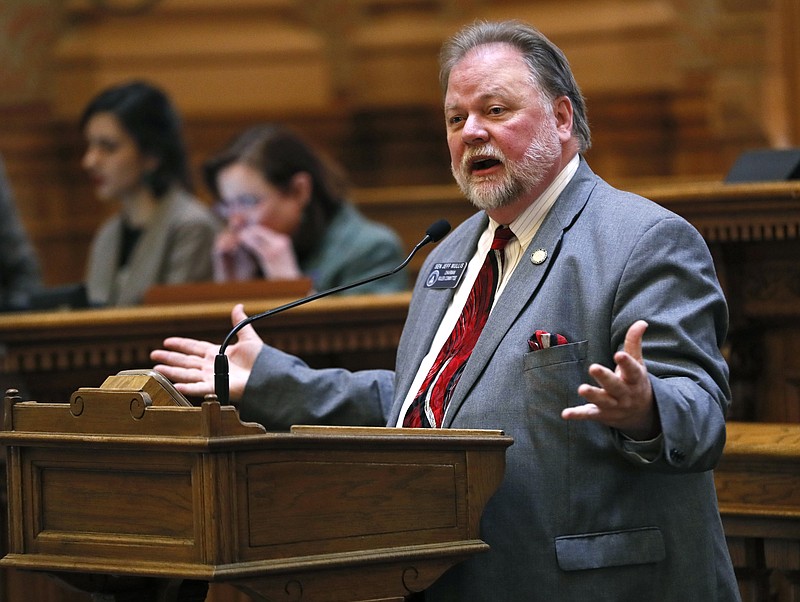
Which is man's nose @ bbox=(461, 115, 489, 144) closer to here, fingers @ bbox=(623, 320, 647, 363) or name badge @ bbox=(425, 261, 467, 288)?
name badge @ bbox=(425, 261, 467, 288)

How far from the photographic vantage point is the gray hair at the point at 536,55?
2611 millimetres

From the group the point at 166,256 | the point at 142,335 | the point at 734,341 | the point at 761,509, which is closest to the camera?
the point at 761,509

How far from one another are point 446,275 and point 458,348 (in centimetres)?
21

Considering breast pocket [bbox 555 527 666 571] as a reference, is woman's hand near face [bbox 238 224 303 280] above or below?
above

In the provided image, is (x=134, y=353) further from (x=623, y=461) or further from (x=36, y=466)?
(x=623, y=461)

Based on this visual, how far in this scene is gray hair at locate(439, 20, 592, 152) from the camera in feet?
8.57

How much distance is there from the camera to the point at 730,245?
141 inches

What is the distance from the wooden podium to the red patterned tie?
0.27 meters

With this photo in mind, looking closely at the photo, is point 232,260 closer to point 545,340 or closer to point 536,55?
point 536,55

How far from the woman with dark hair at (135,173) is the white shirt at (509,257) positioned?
3216 millimetres

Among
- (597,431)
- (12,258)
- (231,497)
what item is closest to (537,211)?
(597,431)

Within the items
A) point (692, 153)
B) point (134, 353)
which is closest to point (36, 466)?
point (134, 353)

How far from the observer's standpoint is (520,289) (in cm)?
250

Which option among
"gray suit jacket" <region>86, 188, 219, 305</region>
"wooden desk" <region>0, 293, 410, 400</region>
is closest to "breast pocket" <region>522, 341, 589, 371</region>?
"wooden desk" <region>0, 293, 410, 400</region>
